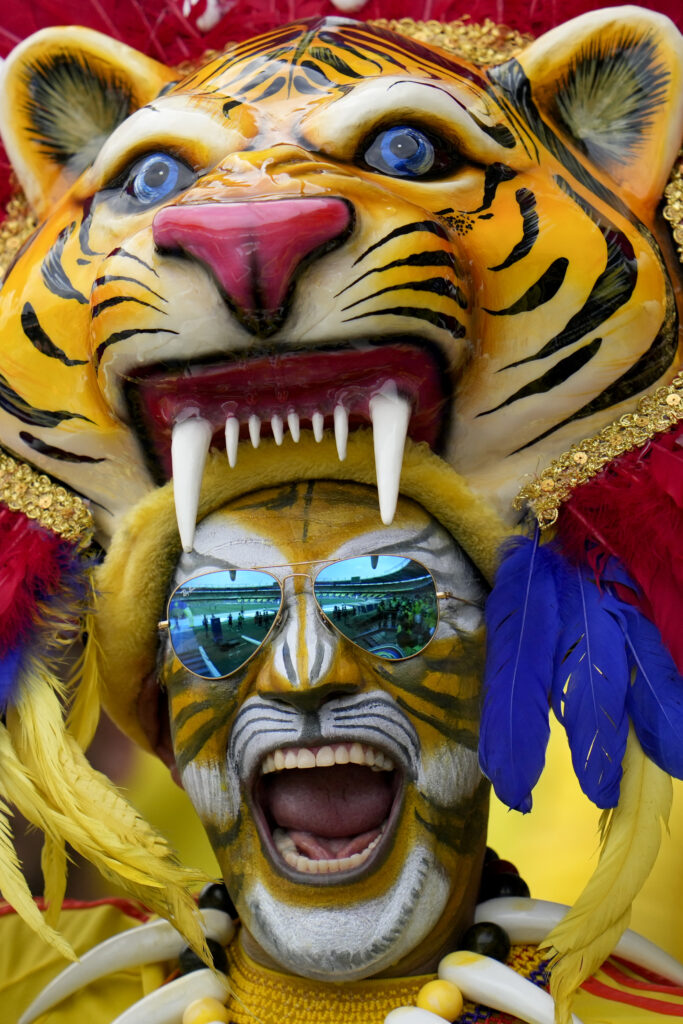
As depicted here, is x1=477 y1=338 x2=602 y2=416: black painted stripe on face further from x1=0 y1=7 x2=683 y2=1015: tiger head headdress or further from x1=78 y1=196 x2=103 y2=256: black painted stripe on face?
x1=78 y1=196 x2=103 y2=256: black painted stripe on face

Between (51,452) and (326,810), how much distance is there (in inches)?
29.3

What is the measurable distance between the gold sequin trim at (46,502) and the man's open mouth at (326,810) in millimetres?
506

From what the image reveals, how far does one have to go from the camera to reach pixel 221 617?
190cm

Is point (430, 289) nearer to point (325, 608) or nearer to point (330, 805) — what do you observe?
point (325, 608)

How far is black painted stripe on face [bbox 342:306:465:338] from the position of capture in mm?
1693

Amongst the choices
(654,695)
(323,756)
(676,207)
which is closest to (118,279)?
(323,756)

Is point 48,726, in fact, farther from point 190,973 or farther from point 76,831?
point 190,973

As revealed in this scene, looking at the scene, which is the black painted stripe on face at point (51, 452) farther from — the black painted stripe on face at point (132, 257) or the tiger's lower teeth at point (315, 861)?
the tiger's lower teeth at point (315, 861)

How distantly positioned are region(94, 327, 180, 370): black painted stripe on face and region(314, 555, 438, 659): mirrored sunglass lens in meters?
0.44

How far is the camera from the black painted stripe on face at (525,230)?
5.95ft

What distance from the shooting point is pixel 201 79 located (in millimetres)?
1996

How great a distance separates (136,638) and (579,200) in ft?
3.38

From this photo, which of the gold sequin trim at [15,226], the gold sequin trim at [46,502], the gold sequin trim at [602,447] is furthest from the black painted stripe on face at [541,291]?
the gold sequin trim at [15,226]

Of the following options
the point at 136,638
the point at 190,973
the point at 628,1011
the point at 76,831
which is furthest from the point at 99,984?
the point at 628,1011
